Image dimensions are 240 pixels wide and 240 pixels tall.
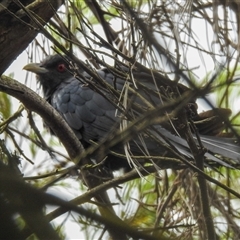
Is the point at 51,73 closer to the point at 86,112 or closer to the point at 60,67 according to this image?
the point at 60,67

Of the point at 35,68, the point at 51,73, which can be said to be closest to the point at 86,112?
the point at 35,68

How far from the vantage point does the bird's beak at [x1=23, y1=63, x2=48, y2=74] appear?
4350 millimetres

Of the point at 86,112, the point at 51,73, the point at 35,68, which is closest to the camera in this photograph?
the point at 86,112

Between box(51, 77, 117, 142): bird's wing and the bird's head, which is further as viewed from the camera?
the bird's head

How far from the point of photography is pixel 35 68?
4543 mm

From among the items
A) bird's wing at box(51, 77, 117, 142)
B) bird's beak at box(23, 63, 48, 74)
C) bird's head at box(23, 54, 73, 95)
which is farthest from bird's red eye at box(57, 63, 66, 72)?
bird's wing at box(51, 77, 117, 142)

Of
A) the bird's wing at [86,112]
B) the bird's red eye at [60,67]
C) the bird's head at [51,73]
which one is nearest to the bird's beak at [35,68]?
the bird's head at [51,73]

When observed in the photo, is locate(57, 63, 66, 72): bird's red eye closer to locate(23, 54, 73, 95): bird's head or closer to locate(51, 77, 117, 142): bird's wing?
locate(23, 54, 73, 95): bird's head

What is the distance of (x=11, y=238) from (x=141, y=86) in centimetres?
140

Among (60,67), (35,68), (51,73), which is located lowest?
(35,68)

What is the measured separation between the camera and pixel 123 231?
0.75m

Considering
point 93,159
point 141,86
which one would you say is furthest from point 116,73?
point 93,159

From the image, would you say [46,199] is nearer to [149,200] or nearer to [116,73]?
[116,73]

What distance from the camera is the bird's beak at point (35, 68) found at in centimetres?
435
